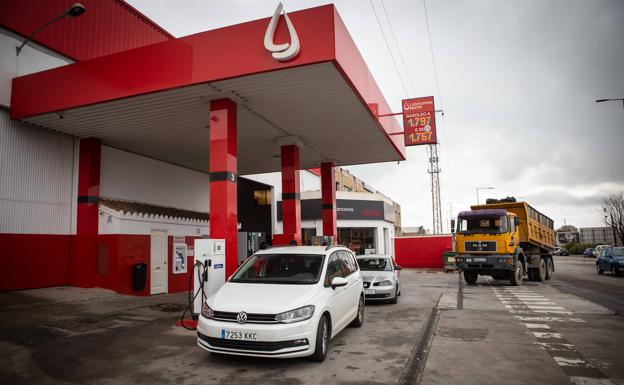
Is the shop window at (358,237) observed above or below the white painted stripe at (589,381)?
above

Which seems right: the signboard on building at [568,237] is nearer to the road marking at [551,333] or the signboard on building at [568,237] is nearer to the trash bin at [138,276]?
the road marking at [551,333]

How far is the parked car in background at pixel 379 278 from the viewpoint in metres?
11.9

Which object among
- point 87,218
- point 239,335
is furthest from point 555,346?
point 87,218

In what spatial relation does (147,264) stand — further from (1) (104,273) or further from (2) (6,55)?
(2) (6,55)

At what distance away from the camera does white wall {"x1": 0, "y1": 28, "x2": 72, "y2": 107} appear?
38.3 feet

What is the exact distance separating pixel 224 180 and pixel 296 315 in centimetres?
512

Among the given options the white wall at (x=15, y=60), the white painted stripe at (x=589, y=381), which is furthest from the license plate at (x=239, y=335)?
the white wall at (x=15, y=60)

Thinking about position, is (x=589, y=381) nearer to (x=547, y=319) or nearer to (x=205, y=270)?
(x=547, y=319)

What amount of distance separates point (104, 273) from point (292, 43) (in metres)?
9.66

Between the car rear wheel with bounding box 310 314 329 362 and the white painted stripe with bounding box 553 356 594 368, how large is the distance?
133 inches

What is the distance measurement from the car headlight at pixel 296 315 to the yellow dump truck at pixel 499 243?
1275 cm

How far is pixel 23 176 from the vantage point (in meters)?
12.1

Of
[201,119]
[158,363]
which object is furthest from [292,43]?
[158,363]

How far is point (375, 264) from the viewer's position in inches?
512
